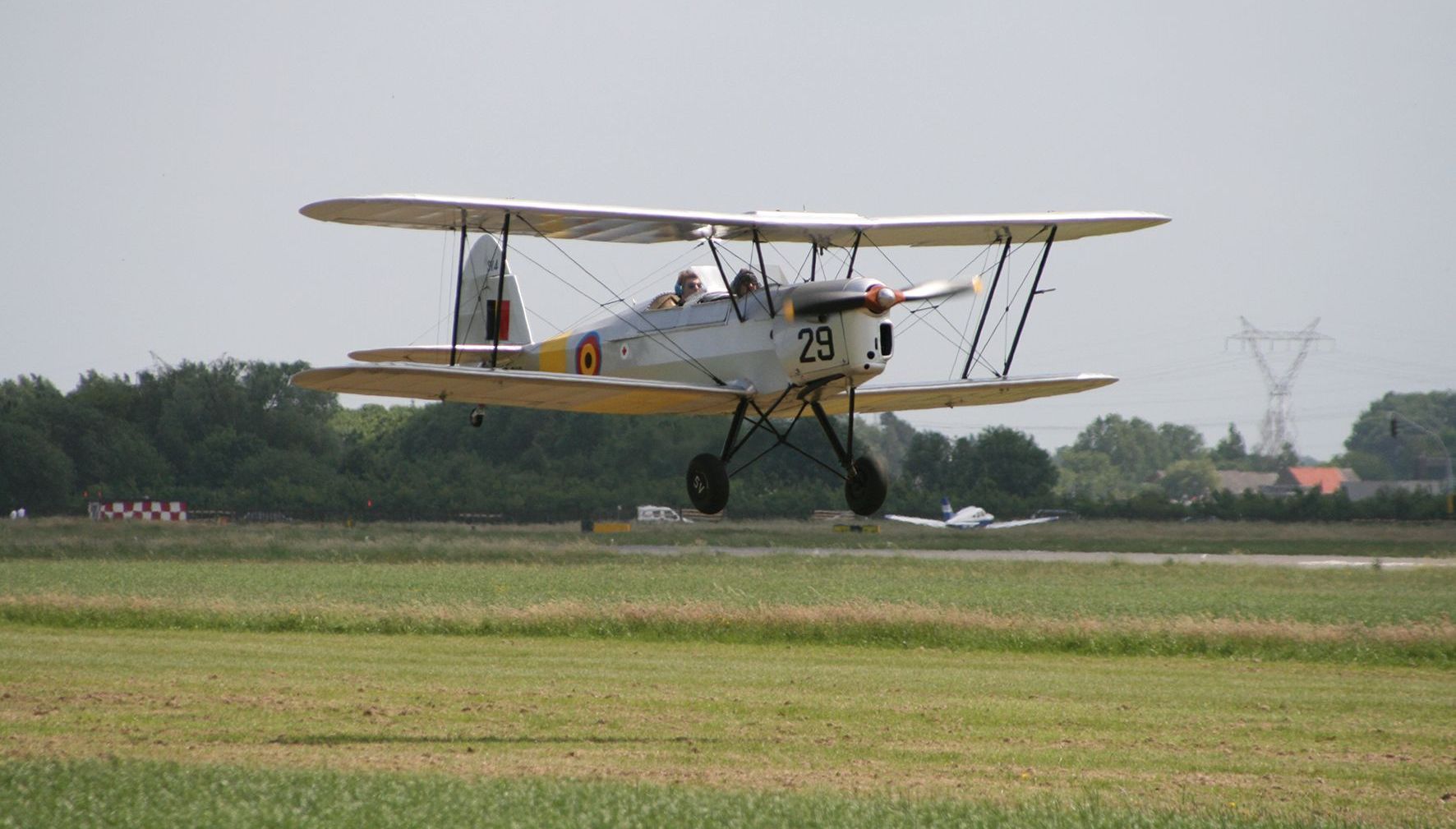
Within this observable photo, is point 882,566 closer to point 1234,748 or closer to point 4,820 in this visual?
point 1234,748

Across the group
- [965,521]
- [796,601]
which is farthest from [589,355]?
[965,521]

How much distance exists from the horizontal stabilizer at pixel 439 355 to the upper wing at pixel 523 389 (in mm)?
3371

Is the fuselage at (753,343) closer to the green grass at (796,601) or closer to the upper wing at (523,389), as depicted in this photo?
the upper wing at (523,389)

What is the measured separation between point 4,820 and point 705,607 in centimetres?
1914

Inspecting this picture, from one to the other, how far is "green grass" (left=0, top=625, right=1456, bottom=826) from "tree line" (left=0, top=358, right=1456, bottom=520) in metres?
43.1

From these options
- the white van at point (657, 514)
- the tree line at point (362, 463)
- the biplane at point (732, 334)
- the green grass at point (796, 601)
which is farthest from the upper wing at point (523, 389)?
the white van at point (657, 514)

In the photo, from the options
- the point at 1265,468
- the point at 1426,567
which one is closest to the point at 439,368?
the point at 1426,567

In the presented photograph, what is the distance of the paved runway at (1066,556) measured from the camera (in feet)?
168

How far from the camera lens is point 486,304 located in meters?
23.7

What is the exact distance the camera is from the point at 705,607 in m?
29.9

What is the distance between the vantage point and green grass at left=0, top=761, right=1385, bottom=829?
11.6 meters

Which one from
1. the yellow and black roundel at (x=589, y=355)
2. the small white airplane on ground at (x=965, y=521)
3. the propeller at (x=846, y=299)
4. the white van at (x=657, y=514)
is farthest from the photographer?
the small white airplane on ground at (x=965, y=521)

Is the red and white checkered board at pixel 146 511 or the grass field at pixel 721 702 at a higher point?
the red and white checkered board at pixel 146 511

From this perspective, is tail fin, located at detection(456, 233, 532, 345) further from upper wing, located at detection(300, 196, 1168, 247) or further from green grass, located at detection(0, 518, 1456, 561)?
green grass, located at detection(0, 518, 1456, 561)
